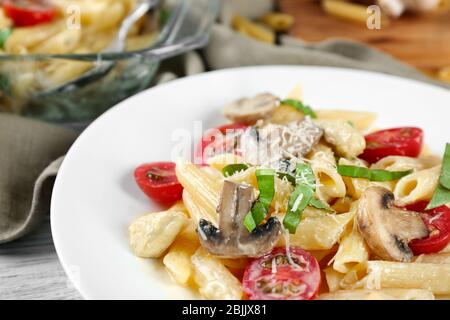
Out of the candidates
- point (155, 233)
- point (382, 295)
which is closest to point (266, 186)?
point (155, 233)

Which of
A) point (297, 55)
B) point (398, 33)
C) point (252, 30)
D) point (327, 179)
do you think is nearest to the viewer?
point (327, 179)

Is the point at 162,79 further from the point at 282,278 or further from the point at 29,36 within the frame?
the point at 282,278

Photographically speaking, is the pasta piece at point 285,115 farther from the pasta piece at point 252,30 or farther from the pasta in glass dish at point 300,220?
the pasta piece at point 252,30

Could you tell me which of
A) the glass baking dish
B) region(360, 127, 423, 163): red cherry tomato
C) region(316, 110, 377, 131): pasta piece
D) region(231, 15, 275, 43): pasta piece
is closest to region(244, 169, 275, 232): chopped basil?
region(360, 127, 423, 163): red cherry tomato

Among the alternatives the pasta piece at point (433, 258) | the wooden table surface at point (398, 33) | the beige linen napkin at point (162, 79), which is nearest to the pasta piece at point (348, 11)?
the wooden table surface at point (398, 33)
